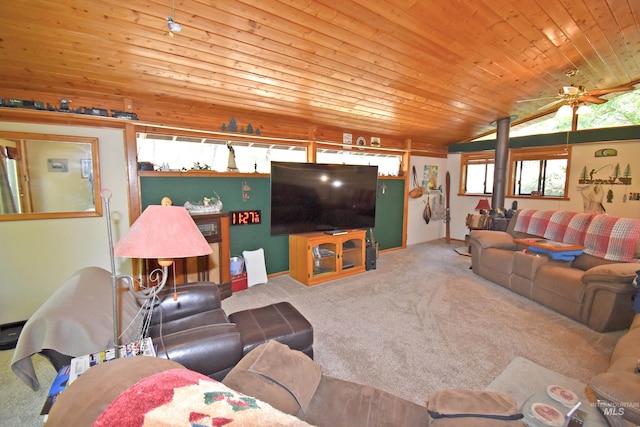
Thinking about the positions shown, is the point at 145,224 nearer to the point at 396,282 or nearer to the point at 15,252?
the point at 15,252

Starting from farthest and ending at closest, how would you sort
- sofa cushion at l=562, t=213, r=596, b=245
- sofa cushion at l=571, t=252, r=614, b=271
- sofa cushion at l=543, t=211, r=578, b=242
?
1. sofa cushion at l=543, t=211, r=578, b=242
2. sofa cushion at l=562, t=213, r=596, b=245
3. sofa cushion at l=571, t=252, r=614, b=271

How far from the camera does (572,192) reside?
523 centimetres

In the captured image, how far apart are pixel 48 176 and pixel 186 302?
2.09 m

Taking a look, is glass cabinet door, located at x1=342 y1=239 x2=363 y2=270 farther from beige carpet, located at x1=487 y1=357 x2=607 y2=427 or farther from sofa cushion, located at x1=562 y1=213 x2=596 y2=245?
sofa cushion, located at x1=562 y1=213 x2=596 y2=245

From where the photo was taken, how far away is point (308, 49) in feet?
8.82

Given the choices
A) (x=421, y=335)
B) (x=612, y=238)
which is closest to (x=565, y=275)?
(x=612, y=238)

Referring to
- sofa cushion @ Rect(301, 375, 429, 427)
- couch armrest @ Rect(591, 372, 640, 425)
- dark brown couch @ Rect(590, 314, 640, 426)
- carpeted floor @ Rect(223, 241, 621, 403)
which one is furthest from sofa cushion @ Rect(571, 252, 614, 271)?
sofa cushion @ Rect(301, 375, 429, 427)

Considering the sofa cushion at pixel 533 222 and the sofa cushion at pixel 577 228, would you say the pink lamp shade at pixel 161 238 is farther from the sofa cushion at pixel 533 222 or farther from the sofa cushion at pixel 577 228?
the sofa cushion at pixel 533 222

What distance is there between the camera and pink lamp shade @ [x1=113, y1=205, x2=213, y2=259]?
1.20 metres

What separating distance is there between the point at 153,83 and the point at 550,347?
4478 millimetres

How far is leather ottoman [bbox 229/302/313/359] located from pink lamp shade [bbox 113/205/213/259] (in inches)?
35.3

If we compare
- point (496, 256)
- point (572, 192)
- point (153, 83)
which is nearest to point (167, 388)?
point (153, 83)

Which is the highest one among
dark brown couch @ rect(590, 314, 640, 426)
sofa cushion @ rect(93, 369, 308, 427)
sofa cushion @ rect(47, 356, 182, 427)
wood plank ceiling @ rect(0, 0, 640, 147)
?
wood plank ceiling @ rect(0, 0, 640, 147)

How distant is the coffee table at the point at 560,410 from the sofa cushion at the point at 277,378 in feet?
3.20
